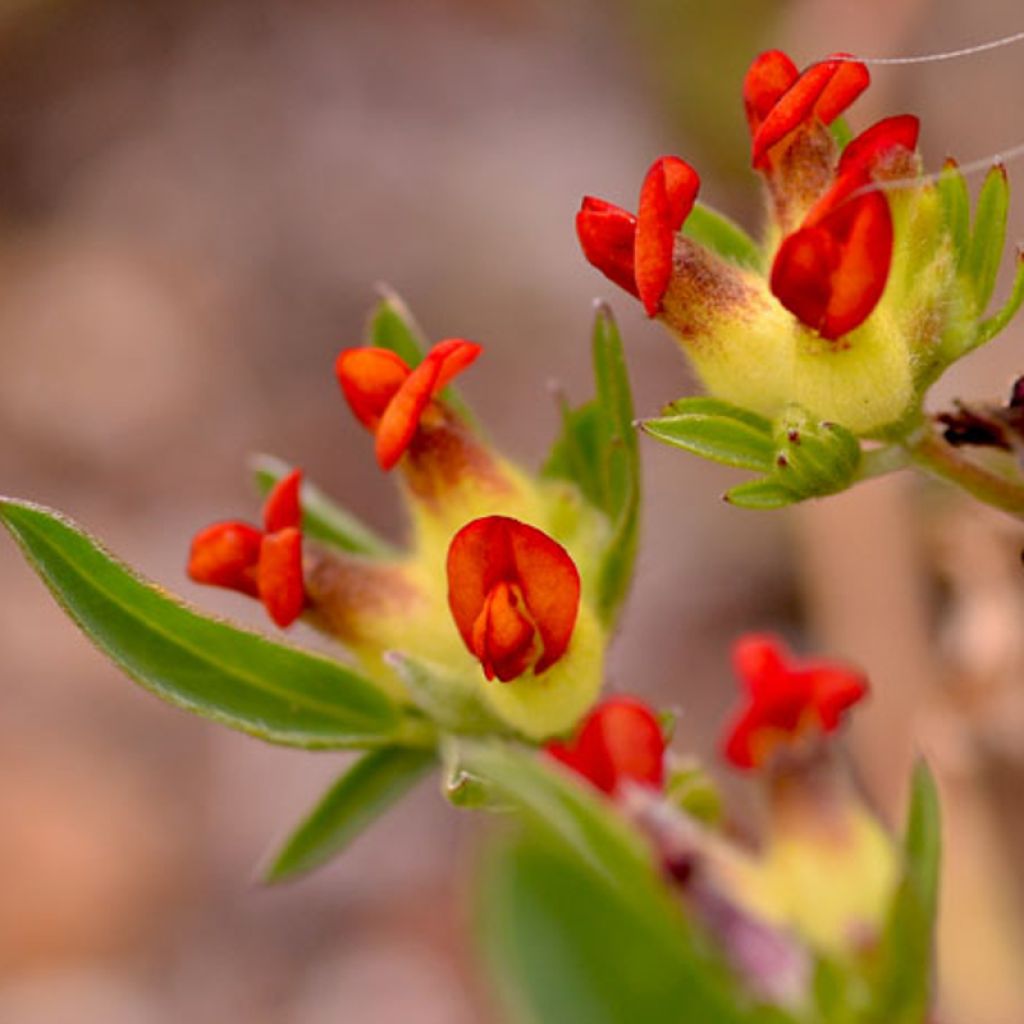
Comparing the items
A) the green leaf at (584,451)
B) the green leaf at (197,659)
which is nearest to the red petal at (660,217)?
the green leaf at (584,451)

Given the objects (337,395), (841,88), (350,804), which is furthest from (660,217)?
(337,395)

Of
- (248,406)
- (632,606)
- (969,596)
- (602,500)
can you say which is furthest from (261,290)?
(602,500)

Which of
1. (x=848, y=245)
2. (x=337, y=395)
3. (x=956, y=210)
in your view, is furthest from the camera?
(x=337, y=395)

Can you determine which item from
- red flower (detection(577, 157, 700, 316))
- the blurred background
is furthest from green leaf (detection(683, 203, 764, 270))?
the blurred background

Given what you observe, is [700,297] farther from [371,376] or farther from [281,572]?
[281,572]

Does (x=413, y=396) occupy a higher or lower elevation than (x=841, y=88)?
lower

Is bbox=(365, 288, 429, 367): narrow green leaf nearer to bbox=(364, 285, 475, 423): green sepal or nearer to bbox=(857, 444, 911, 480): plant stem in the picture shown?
bbox=(364, 285, 475, 423): green sepal
